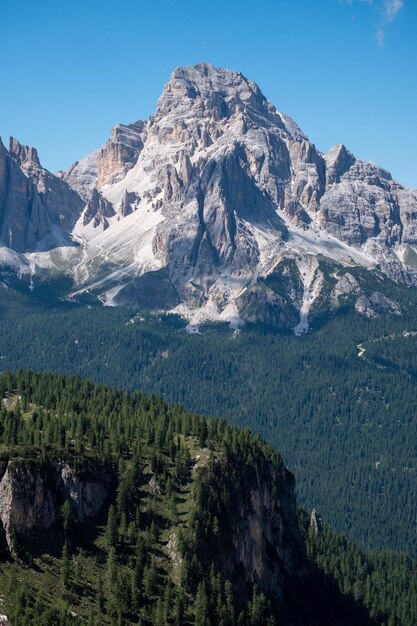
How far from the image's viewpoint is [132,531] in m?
171

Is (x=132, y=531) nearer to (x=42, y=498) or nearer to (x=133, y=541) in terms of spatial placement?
(x=133, y=541)

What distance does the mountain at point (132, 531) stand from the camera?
157750 millimetres

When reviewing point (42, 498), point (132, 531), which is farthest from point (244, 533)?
point (42, 498)

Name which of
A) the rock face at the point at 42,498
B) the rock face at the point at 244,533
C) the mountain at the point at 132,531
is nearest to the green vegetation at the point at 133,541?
the mountain at the point at 132,531

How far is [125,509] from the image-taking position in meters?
176

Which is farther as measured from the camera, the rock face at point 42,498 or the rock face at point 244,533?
the rock face at point 244,533

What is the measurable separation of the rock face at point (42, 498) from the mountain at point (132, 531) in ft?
0.56

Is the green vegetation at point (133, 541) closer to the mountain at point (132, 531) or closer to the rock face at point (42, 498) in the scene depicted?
the mountain at point (132, 531)

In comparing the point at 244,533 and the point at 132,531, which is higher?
the point at 244,533

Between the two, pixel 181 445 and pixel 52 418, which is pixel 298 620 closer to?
pixel 181 445

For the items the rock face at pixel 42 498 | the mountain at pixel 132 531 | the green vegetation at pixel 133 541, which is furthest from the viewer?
the rock face at pixel 42 498

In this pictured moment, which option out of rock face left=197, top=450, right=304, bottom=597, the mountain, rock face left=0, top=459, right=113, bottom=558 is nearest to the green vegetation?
the mountain

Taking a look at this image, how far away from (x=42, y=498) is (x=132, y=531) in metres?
13.3

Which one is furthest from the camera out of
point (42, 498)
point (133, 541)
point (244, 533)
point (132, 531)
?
point (244, 533)
